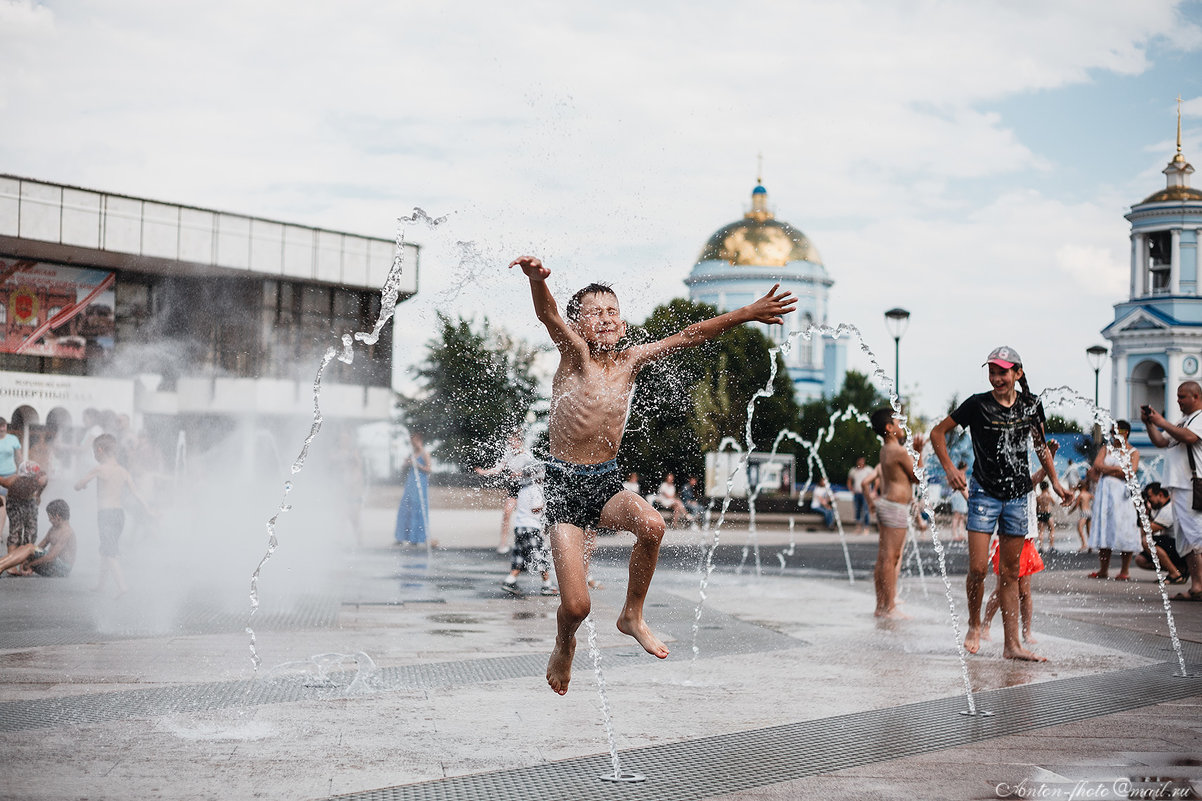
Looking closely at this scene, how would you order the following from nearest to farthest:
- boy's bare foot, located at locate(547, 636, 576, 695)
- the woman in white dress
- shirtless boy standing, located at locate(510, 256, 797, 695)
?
1. shirtless boy standing, located at locate(510, 256, 797, 695)
2. boy's bare foot, located at locate(547, 636, 576, 695)
3. the woman in white dress

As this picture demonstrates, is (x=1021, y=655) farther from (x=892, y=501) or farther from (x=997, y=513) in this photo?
(x=892, y=501)

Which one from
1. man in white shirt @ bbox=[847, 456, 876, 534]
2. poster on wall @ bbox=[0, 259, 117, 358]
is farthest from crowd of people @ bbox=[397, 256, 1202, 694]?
poster on wall @ bbox=[0, 259, 117, 358]

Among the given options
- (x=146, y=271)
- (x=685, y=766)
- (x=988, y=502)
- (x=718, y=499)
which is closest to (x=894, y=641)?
(x=988, y=502)

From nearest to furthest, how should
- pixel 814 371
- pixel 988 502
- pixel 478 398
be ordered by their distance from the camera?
pixel 988 502, pixel 478 398, pixel 814 371

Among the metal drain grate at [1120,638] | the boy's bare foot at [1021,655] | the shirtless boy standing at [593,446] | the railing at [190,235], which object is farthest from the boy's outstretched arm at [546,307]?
the railing at [190,235]

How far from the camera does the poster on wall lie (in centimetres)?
3294

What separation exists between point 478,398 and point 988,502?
59.7 ft

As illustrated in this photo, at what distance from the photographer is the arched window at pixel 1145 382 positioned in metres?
59.5

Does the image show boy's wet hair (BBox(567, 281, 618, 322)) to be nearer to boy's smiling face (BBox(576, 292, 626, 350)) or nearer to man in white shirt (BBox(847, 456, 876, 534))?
boy's smiling face (BBox(576, 292, 626, 350))

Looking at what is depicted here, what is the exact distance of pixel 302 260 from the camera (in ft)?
134

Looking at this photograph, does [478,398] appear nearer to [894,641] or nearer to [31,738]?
[894,641]

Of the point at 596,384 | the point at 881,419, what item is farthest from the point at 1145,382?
the point at 596,384

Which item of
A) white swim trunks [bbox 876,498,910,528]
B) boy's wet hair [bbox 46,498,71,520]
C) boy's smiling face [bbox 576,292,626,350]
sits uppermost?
boy's smiling face [bbox 576,292,626,350]

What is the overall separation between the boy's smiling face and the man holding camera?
6.73 meters
